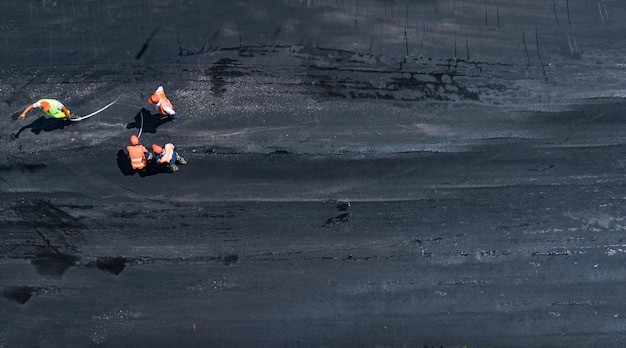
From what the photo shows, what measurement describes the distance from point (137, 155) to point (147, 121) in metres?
1.27

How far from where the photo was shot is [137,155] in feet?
34.9

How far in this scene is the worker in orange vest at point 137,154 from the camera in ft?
34.8

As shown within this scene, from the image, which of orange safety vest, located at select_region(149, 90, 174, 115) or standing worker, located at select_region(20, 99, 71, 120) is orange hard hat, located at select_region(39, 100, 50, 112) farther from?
orange safety vest, located at select_region(149, 90, 174, 115)

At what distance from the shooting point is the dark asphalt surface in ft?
36.1

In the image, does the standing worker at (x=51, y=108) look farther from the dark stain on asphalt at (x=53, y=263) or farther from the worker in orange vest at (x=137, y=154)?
the dark stain on asphalt at (x=53, y=263)

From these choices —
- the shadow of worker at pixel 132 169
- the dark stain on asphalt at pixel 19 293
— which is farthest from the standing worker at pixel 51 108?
the dark stain on asphalt at pixel 19 293

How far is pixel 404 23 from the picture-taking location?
11.9m

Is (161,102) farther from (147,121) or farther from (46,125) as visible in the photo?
(46,125)

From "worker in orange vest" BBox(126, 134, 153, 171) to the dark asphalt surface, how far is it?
1.90 ft

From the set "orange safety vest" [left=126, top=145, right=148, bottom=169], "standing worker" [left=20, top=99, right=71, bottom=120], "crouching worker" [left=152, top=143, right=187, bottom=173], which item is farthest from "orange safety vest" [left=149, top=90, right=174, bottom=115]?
"standing worker" [left=20, top=99, right=71, bottom=120]

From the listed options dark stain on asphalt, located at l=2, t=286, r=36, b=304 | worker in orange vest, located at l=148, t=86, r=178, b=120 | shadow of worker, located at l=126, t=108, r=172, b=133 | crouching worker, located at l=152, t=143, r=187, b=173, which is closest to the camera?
crouching worker, located at l=152, t=143, r=187, b=173

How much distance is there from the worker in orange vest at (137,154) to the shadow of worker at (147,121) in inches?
19.7

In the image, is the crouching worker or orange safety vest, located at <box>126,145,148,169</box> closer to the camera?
orange safety vest, located at <box>126,145,148,169</box>

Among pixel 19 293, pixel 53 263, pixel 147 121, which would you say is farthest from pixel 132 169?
pixel 19 293
